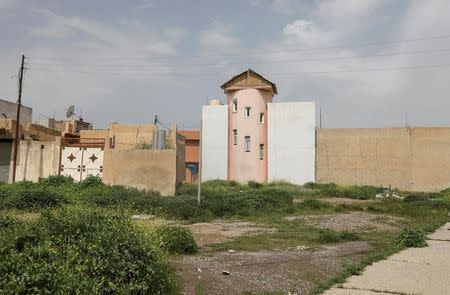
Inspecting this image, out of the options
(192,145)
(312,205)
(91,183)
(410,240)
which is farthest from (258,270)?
(192,145)

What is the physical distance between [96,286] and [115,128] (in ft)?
113

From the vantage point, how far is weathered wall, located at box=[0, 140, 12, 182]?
31156mm

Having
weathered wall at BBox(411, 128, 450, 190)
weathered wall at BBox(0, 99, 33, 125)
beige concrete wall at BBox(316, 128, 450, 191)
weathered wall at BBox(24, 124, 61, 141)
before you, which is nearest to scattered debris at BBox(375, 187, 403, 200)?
beige concrete wall at BBox(316, 128, 450, 191)

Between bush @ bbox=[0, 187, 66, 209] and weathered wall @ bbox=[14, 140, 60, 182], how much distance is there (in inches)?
395

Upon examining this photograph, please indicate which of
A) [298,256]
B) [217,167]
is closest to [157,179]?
[217,167]

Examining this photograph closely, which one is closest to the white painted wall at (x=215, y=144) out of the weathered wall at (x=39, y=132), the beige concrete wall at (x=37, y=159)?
the beige concrete wall at (x=37, y=159)

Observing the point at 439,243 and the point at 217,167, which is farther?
the point at 217,167

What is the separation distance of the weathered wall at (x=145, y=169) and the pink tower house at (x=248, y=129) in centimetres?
1301

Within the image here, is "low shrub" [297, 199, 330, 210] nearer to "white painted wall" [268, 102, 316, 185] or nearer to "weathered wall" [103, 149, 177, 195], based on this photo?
"weathered wall" [103, 149, 177, 195]

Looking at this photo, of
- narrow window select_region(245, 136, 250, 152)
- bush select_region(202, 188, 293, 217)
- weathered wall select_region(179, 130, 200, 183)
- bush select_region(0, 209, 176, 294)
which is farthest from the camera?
weathered wall select_region(179, 130, 200, 183)

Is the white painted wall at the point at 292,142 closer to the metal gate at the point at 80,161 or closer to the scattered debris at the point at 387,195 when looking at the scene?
the scattered debris at the point at 387,195

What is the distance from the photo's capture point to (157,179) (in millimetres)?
24531

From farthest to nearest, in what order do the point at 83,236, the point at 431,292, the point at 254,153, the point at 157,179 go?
the point at 254,153
the point at 157,179
the point at 431,292
the point at 83,236

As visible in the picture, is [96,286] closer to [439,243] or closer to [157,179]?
[439,243]
